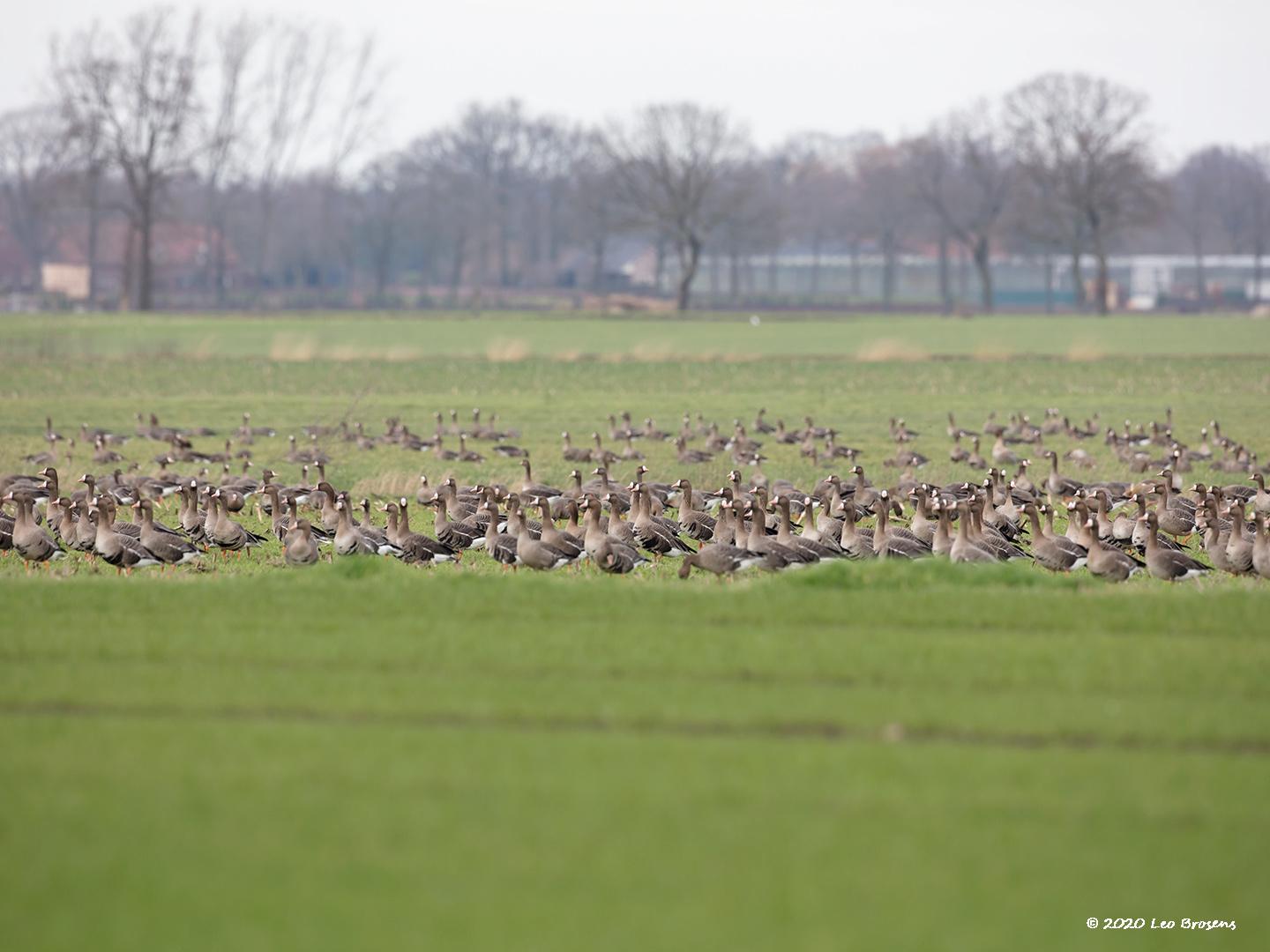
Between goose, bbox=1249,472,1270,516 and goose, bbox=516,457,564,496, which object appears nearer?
goose, bbox=1249,472,1270,516

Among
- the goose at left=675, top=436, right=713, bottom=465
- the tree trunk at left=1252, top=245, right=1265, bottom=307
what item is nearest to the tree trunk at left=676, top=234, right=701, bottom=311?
the tree trunk at left=1252, top=245, right=1265, bottom=307

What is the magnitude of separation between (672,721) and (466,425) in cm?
2600

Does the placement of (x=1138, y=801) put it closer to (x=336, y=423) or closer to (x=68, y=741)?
(x=68, y=741)

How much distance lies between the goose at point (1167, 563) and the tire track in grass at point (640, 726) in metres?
6.95

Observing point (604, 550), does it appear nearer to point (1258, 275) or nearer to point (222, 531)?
point (222, 531)

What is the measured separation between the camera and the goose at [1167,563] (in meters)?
16.4

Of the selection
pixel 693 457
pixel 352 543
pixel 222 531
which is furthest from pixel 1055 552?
pixel 693 457

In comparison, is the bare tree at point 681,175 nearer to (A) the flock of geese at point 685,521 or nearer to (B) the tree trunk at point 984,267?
(B) the tree trunk at point 984,267

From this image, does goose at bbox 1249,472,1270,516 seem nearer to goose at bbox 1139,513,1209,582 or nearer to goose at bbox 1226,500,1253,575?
goose at bbox 1226,500,1253,575

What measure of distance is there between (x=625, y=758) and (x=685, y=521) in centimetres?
1075

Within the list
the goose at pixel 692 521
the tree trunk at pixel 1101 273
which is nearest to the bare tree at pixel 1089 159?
the tree trunk at pixel 1101 273

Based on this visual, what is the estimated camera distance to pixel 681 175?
118 metres

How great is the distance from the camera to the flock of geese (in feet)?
55.8

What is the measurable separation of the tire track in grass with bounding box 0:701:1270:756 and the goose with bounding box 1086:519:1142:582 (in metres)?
6.82
